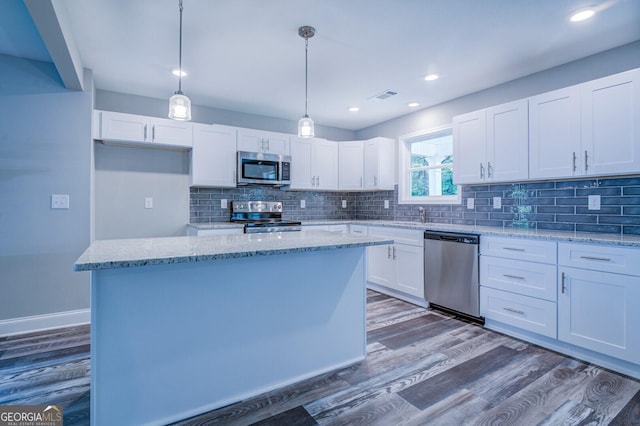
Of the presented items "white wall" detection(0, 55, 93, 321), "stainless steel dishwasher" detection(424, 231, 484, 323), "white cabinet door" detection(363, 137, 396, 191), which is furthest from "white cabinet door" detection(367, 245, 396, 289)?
"white wall" detection(0, 55, 93, 321)

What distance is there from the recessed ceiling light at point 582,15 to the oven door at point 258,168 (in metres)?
3.08

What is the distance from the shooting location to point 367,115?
4441 millimetres

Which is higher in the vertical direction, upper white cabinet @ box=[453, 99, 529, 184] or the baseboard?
upper white cabinet @ box=[453, 99, 529, 184]

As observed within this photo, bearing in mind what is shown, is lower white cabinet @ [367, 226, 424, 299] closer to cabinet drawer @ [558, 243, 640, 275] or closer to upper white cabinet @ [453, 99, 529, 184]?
upper white cabinet @ [453, 99, 529, 184]

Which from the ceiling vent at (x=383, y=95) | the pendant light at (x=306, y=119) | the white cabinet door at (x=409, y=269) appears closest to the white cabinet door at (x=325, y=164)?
the ceiling vent at (x=383, y=95)

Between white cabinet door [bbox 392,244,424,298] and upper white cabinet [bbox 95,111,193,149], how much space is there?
2754mm

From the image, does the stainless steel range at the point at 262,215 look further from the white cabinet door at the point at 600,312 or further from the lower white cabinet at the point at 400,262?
the white cabinet door at the point at 600,312

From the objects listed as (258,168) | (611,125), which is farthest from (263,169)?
(611,125)

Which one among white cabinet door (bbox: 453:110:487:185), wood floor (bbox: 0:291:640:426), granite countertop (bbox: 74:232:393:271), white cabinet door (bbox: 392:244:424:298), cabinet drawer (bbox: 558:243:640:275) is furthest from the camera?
white cabinet door (bbox: 392:244:424:298)

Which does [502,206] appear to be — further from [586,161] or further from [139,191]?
[139,191]

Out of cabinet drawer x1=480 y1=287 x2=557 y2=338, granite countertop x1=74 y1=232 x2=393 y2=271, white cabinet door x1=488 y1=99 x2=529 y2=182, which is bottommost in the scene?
cabinet drawer x1=480 y1=287 x2=557 y2=338

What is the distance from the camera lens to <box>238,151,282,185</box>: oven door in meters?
3.88

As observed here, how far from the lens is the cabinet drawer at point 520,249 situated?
244 centimetres

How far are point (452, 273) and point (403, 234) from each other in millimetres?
734
